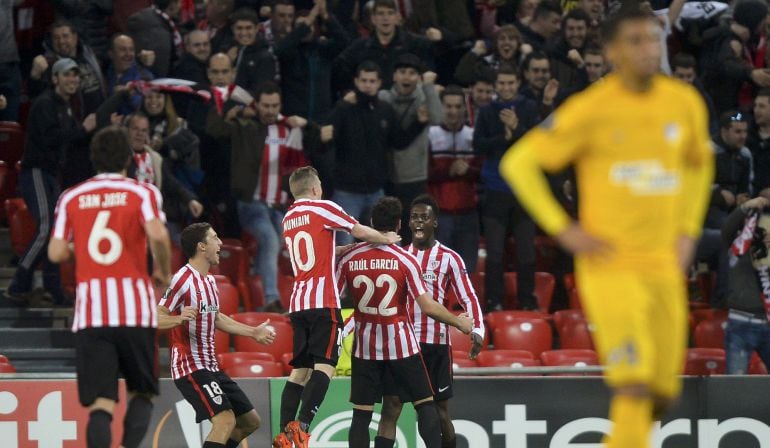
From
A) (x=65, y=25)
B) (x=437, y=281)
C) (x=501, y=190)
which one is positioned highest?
(x=65, y=25)

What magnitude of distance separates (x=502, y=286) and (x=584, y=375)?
172 cm

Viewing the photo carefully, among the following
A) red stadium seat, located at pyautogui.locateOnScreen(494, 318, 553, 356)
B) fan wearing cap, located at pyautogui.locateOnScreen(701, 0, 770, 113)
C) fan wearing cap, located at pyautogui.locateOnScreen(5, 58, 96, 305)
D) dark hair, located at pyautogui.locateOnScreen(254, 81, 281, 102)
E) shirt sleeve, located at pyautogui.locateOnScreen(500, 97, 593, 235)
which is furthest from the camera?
fan wearing cap, located at pyautogui.locateOnScreen(701, 0, 770, 113)

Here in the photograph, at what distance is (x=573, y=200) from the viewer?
13461 millimetres

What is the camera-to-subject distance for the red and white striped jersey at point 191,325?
9.23 m

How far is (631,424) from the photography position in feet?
17.8

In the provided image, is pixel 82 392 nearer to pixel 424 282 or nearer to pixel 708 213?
pixel 424 282

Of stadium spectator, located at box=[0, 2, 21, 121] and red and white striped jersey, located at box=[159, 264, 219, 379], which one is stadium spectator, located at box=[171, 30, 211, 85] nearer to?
stadium spectator, located at box=[0, 2, 21, 121]

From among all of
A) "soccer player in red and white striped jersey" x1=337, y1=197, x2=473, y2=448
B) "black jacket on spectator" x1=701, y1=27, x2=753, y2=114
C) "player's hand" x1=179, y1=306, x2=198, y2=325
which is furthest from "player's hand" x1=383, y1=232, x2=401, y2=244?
"black jacket on spectator" x1=701, y1=27, x2=753, y2=114

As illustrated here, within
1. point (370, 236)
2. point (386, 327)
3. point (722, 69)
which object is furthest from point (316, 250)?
point (722, 69)

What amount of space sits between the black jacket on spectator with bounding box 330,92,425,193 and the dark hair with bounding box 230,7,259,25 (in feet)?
4.70

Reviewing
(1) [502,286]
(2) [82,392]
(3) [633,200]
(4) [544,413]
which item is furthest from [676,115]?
(1) [502,286]

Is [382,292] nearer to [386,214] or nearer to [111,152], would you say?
[386,214]

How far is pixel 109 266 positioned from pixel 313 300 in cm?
243

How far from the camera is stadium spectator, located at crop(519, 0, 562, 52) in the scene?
1441 cm
